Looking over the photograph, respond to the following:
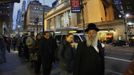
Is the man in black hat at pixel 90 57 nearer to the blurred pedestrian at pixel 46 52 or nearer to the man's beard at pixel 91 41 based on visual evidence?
the man's beard at pixel 91 41

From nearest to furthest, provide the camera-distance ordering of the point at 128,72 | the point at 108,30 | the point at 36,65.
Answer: the point at 128,72, the point at 36,65, the point at 108,30

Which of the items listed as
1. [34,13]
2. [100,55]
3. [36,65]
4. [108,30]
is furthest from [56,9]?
[100,55]

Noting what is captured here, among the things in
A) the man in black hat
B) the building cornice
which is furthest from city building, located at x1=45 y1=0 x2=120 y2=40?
the man in black hat

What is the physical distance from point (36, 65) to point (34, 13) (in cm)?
16280

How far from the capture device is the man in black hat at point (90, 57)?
236 inches

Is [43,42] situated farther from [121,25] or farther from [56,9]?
[56,9]

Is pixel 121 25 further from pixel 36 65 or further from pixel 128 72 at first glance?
pixel 128 72

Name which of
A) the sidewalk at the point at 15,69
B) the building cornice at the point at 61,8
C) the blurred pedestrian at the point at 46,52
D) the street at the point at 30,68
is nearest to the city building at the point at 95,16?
the building cornice at the point at 61,8

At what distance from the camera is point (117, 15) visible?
329 ft

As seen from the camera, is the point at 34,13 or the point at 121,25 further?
the point at 34,13

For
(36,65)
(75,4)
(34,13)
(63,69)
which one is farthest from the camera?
(34,13)

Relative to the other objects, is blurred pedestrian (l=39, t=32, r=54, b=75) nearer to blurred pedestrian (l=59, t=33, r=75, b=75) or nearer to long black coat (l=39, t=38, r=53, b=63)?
long black coat (l=39, t=38, r=53, b=63)

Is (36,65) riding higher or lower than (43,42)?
lower

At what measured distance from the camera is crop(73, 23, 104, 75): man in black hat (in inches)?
236
